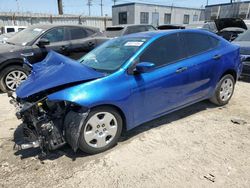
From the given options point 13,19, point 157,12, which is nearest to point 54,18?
point 13,19

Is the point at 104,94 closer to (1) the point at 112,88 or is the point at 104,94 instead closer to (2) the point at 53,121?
(1) the point at 112,88

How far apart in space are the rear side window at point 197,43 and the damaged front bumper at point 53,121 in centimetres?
220

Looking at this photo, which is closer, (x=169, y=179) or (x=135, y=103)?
(x=169, y=179)

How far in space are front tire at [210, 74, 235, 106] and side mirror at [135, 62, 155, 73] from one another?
1.90m

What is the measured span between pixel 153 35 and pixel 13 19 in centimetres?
2246

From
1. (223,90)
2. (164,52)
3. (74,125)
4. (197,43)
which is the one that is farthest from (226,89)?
(74,125)

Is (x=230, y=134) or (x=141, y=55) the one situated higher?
(x=141, y=55)

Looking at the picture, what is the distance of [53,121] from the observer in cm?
319

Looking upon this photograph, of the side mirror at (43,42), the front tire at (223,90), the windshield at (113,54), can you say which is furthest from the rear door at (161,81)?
the side mirror at (43,42)

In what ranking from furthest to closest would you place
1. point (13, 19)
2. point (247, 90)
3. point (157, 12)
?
point (157, 12), point (13, 19), point (247, 90)

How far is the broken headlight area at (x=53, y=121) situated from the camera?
310 cm

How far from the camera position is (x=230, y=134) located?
3955 millimetres

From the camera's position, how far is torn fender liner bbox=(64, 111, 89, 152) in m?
3.07

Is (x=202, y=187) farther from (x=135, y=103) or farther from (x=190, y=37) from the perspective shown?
(x=190, y=37)
